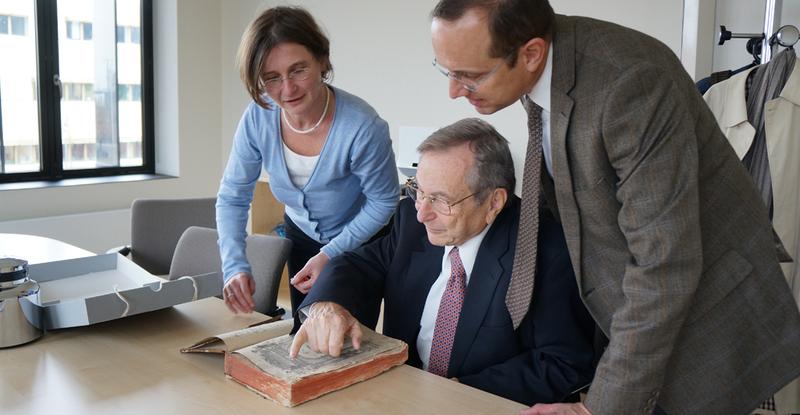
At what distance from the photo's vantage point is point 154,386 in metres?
1.27

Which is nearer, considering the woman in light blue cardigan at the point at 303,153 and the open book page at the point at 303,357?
the open book page at the point at 303,357

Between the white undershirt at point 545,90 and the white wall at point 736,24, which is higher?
the white wall at point 736,24

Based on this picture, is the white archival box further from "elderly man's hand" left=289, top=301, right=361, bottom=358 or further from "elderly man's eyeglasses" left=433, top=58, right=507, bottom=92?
"elderly man's eyeglasses" left=433, top=58, right=507, bottom=92

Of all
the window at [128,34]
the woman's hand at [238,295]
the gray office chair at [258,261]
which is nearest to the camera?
the woman's hand at [238,295]

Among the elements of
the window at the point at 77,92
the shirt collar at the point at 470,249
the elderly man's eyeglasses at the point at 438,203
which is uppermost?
the window at the point at 77,92

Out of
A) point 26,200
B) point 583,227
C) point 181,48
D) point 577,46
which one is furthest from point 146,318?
point 181,48

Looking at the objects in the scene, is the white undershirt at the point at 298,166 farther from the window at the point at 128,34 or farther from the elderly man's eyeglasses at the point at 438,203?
the window at the point at 128,34

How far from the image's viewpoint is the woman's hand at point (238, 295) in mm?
1743

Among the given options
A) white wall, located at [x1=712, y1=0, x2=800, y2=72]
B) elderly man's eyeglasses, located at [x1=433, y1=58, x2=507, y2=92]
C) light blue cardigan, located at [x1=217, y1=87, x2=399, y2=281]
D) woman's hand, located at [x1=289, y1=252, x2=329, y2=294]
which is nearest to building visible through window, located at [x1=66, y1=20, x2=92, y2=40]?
light blue cardigan, located at [x1=217, y1=87, x2=399, y2=281]

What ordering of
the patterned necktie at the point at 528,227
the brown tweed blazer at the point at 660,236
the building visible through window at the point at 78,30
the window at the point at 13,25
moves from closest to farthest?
the brown tweed blazer at the point at 660,236, the patterned necktie at the point at 528,227, the window at the point at 13,25, the building visible through window at the point at 78,30

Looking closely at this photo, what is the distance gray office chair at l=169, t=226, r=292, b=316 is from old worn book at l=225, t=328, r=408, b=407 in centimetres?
77

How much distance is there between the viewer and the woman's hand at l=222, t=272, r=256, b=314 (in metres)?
1.74

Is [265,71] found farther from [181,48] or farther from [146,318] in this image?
[181,48]

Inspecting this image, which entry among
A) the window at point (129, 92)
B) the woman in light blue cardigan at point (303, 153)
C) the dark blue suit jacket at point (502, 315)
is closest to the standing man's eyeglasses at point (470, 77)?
the dark blue suit jacket at point (502, 315)
